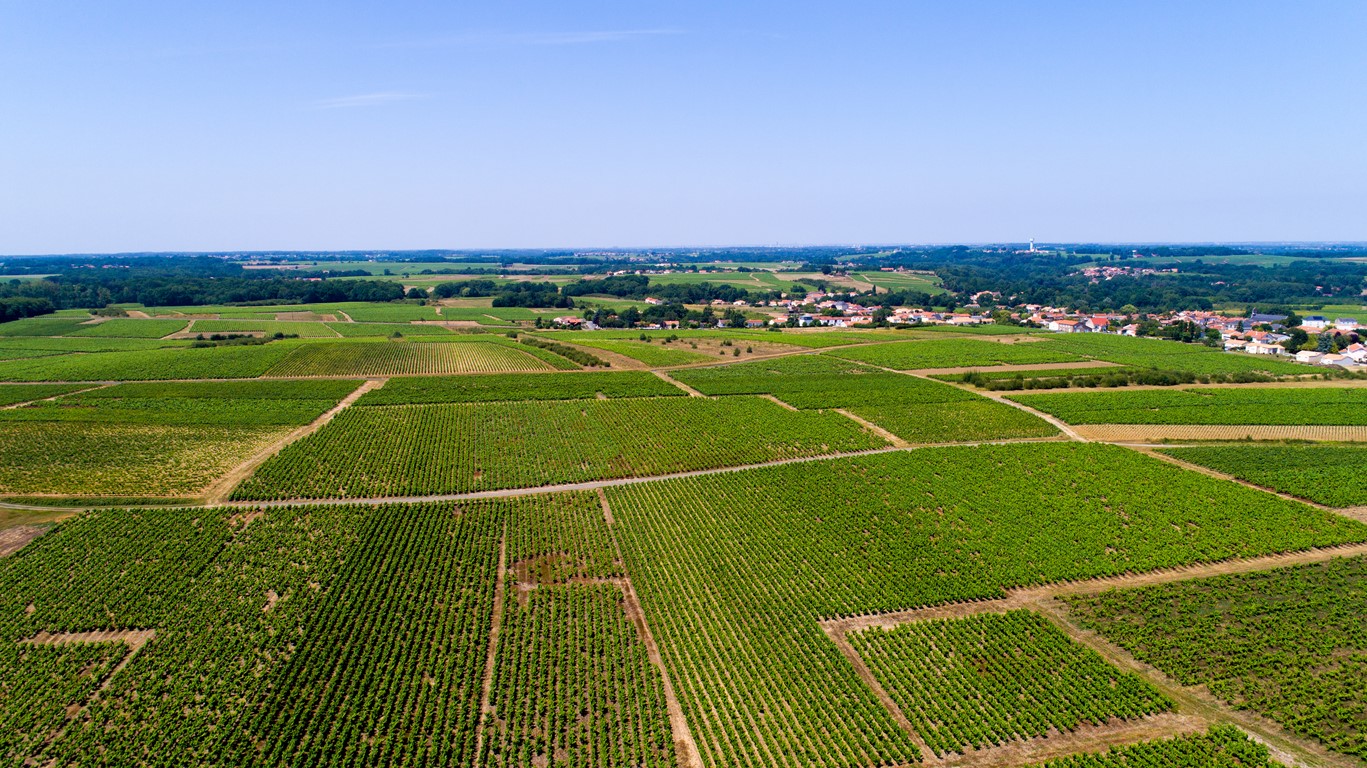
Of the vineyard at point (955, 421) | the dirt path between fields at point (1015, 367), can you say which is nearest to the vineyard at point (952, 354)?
the dirt path between fields at point (1015, 367)

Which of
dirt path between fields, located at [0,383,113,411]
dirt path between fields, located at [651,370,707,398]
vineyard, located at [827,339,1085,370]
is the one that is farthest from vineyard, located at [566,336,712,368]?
dirt path between fields, located at [0,383,113,411]

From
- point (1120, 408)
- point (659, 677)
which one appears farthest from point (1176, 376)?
point (659, 677)

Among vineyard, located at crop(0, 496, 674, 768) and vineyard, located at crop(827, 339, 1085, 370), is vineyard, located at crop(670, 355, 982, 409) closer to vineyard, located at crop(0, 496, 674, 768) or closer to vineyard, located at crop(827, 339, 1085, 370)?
vineyard, located at crop(827, 339, 1085, 370)

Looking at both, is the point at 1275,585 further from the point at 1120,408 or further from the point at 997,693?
the point at 1120,408

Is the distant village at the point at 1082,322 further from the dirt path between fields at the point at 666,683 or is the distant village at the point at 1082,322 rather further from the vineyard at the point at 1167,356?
the dirt path between fields at the point at 666,683

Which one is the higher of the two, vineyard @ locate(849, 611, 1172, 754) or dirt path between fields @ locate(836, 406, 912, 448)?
dirt path between fields @ locate(836, 406, 912, 448)

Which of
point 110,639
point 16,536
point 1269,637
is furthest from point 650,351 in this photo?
point 1269,637

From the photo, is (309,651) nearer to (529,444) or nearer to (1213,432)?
(529,444)
